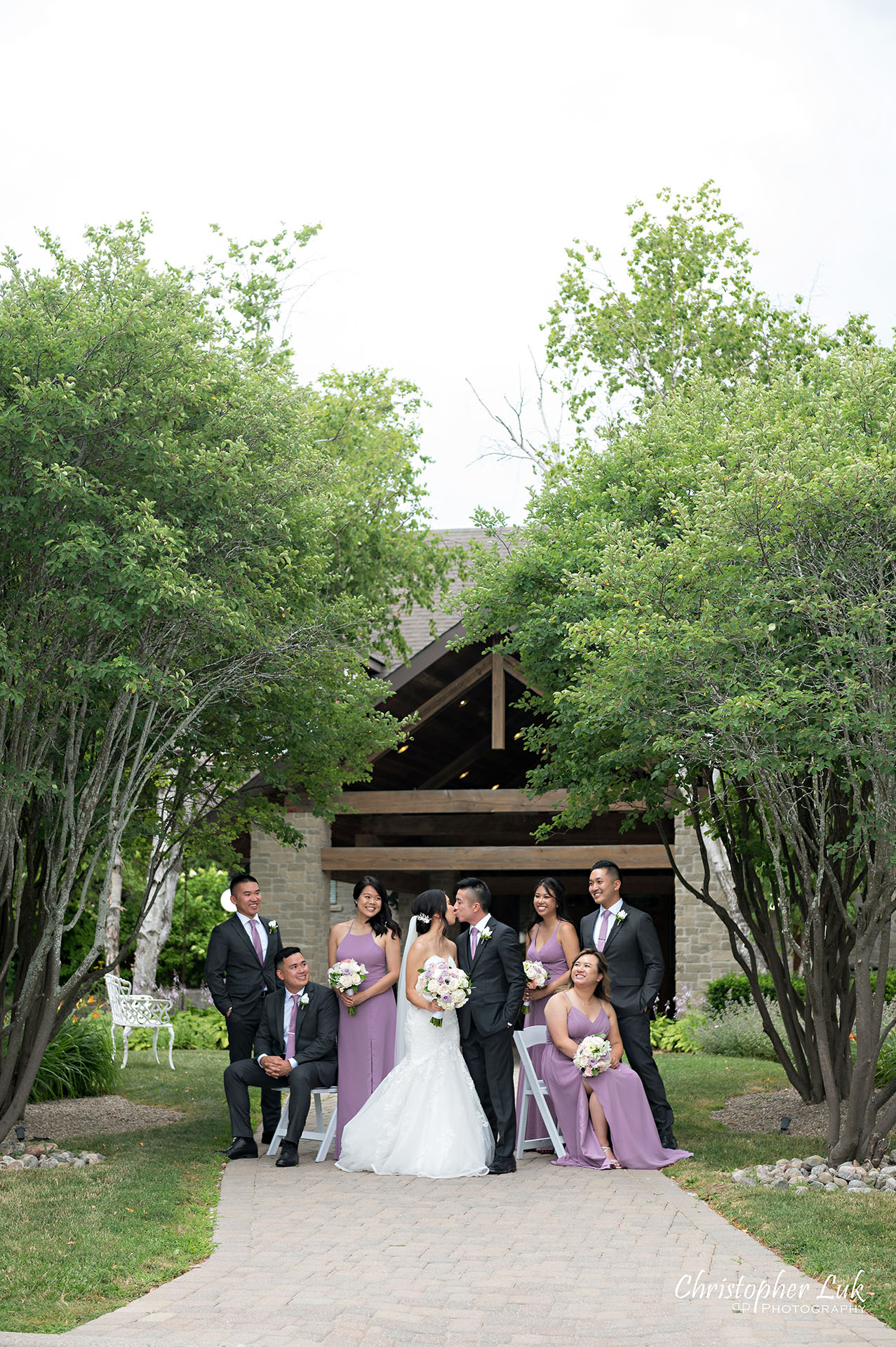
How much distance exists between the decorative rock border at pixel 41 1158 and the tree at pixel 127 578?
0.32 m

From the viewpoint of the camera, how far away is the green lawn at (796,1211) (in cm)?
546

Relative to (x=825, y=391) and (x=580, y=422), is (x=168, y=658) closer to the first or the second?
(x=825, y=391)

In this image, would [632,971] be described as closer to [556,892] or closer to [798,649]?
[556,892]

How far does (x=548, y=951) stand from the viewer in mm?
9180

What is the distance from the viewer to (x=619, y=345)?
20.7 meters

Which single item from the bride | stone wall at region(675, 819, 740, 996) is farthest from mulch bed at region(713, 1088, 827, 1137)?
stone wall at region(675, 819, 740, 996)

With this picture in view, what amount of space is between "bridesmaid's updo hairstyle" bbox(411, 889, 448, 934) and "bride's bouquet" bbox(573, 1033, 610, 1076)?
4.22ft

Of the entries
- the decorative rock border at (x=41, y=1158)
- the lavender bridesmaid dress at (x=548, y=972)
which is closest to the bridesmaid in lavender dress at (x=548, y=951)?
the lavender bridesmaid dress at (x=548, y=972)

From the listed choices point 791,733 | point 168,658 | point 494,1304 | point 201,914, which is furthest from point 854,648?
point 201,914

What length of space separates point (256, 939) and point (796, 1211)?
4365 millimetres

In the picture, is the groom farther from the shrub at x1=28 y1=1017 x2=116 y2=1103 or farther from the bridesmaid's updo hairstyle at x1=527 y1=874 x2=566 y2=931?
the shrub at x1=28 y1=1017 x2=116 y2=1103

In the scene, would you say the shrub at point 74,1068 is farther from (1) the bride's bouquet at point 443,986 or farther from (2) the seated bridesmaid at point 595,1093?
(2) the seated bridesmaid at point 595,1093

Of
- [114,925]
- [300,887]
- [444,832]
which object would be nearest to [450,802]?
[444,832]

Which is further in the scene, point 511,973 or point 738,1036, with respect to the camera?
point 738,1036
